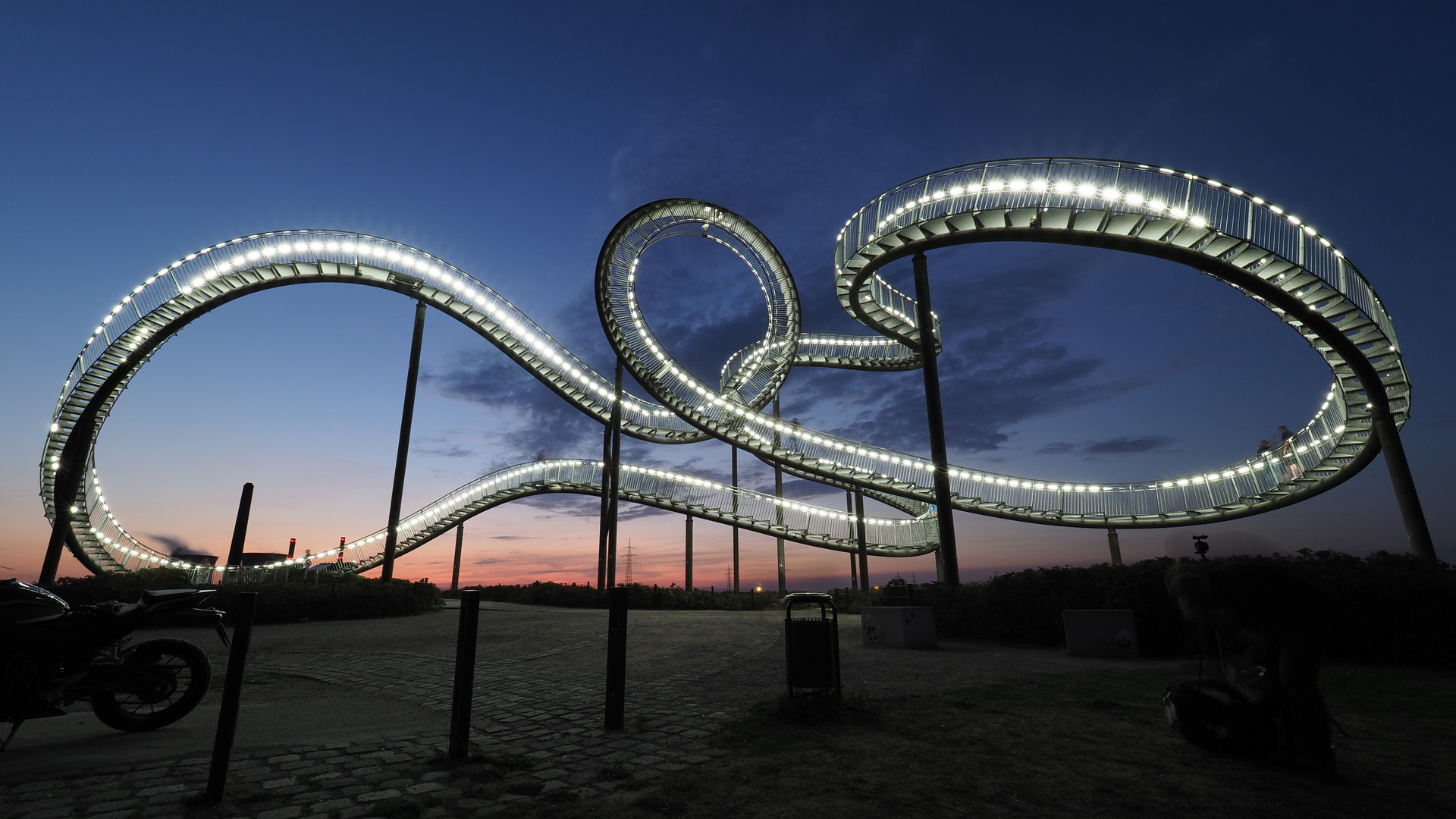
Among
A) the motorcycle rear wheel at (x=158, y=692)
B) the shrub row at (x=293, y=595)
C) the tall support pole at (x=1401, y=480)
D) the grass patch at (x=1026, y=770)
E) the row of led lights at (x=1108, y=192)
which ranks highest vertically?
the row of led lights at (x=1108, y=192)

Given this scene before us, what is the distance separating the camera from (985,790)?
4.04 m

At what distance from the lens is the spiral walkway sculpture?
58.4 ft

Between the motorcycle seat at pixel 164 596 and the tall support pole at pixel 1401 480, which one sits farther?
the tall support pole at pixel 1401 480

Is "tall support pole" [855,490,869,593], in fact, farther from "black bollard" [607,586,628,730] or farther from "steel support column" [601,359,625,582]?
"black bollard" [607,586,628,730]

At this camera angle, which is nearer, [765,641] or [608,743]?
[608,743]

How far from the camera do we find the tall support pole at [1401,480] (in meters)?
17.7

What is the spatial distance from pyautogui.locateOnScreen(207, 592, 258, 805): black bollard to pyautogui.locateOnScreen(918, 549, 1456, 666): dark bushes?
24.0ft

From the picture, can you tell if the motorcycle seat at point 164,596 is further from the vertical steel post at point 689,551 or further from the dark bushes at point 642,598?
the vertical steel post at point 689,551

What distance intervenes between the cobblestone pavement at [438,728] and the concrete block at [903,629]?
2.64 feet

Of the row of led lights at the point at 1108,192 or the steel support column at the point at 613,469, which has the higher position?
the row of led lights at the point at 1108,192

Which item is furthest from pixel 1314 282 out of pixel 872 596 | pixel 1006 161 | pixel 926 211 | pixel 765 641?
pixel 765 641

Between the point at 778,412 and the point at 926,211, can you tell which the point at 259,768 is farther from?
the point at 778,412

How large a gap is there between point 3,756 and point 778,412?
36209 mm

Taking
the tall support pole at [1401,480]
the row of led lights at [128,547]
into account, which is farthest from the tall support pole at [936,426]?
the row of led lights at [128,547]
